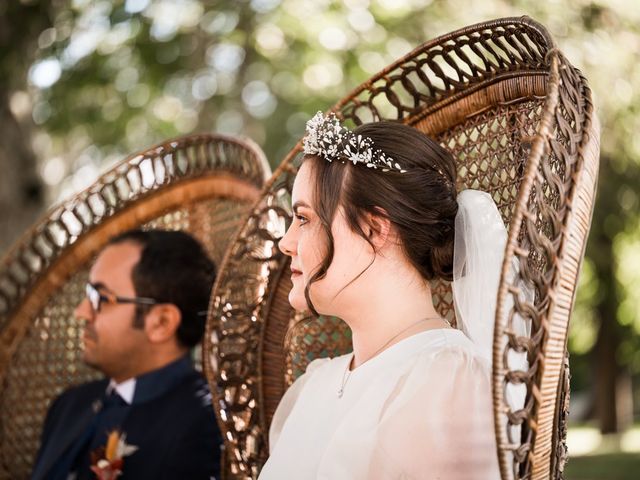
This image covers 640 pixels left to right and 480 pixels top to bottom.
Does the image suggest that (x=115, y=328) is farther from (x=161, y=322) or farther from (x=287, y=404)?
(x=287, y=404)

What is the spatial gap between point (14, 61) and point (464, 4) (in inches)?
139

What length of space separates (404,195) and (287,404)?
0.78 m

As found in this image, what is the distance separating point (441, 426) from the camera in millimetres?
1690

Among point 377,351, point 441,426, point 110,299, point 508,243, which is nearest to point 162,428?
point 110,299

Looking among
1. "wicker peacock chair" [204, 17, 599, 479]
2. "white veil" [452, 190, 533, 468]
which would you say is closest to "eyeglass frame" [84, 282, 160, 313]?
"wicker peacock chair" [204, 17, 599, 479]

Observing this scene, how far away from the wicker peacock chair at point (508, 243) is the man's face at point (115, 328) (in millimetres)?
541

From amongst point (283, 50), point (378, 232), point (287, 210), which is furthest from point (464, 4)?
point (378, 232)

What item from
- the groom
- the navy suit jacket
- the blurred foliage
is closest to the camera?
the navy suit jacket

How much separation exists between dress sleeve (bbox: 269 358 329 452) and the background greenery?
12.8 ft

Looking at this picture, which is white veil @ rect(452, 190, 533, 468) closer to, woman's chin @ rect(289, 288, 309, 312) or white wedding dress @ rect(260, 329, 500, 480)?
white wedding dress @ rect(260, 329, 500, 480)

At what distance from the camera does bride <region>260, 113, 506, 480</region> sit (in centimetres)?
180

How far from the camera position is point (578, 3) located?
21.7ft

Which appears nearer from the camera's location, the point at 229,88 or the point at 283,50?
the point at 283,50

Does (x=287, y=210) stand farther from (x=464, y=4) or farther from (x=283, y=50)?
(x=283, y=50)
